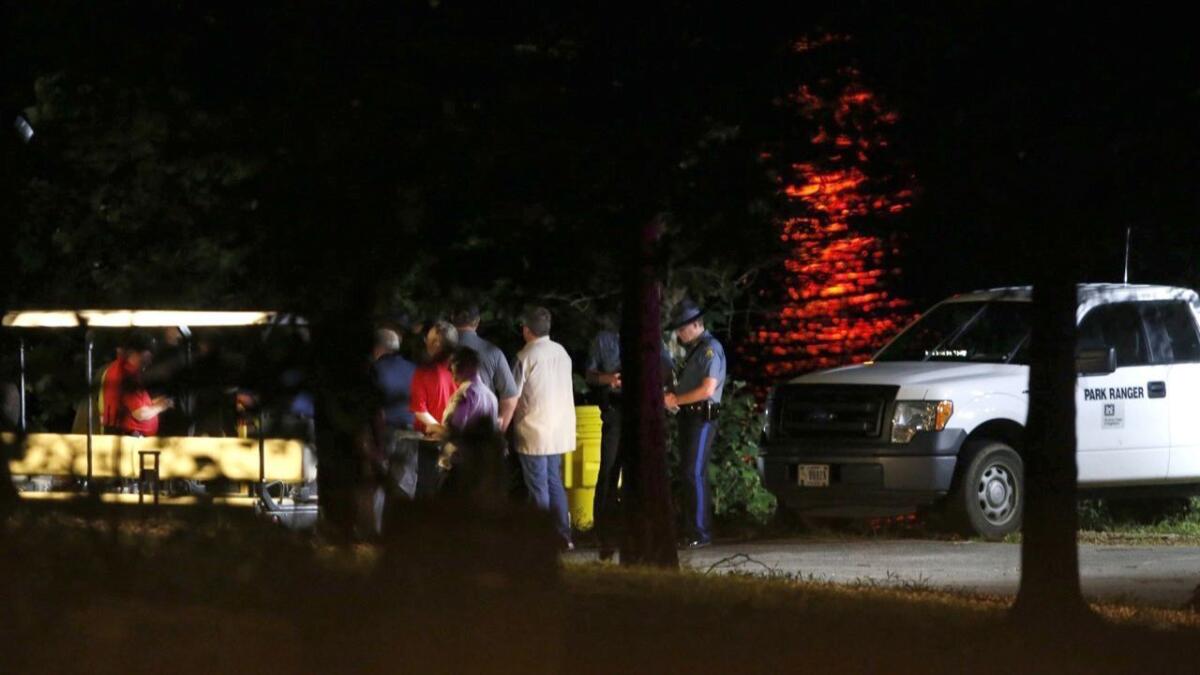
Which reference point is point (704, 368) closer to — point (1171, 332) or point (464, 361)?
point (1171, 332)

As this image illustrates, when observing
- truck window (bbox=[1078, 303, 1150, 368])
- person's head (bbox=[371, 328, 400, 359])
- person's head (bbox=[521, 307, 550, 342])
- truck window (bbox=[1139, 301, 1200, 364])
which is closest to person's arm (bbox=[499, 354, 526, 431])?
person's head (bbox=[521, 307, 550, 342])

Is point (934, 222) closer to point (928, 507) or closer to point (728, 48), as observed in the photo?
point (728, 48)

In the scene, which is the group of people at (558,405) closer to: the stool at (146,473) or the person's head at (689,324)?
the person's head at (689,324)

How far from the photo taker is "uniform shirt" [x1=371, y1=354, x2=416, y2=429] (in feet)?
25.2

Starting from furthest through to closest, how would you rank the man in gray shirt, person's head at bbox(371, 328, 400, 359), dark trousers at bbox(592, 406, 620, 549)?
dark trousers at bbox(592, 406, 620, 549) < the man in gray shirt < person's head at bbox(371, 328, 400, 359)

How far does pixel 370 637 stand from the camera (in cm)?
730

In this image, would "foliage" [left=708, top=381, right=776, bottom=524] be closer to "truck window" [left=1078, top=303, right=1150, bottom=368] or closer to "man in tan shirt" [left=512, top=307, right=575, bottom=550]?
"truck window" [left=1078, top=303, right=1150, bottom=368]

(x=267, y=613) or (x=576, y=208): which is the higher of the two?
(x=576, y=208)

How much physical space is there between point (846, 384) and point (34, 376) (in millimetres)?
9981

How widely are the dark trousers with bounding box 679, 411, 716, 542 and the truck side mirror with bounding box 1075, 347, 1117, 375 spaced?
2.94 metres

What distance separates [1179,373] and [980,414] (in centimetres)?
208

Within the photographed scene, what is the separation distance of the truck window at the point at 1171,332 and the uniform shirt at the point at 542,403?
5.17 m

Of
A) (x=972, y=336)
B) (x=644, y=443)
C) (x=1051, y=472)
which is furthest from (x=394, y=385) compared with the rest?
(x=972, y=336)

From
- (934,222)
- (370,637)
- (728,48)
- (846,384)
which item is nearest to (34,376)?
(370,637)
